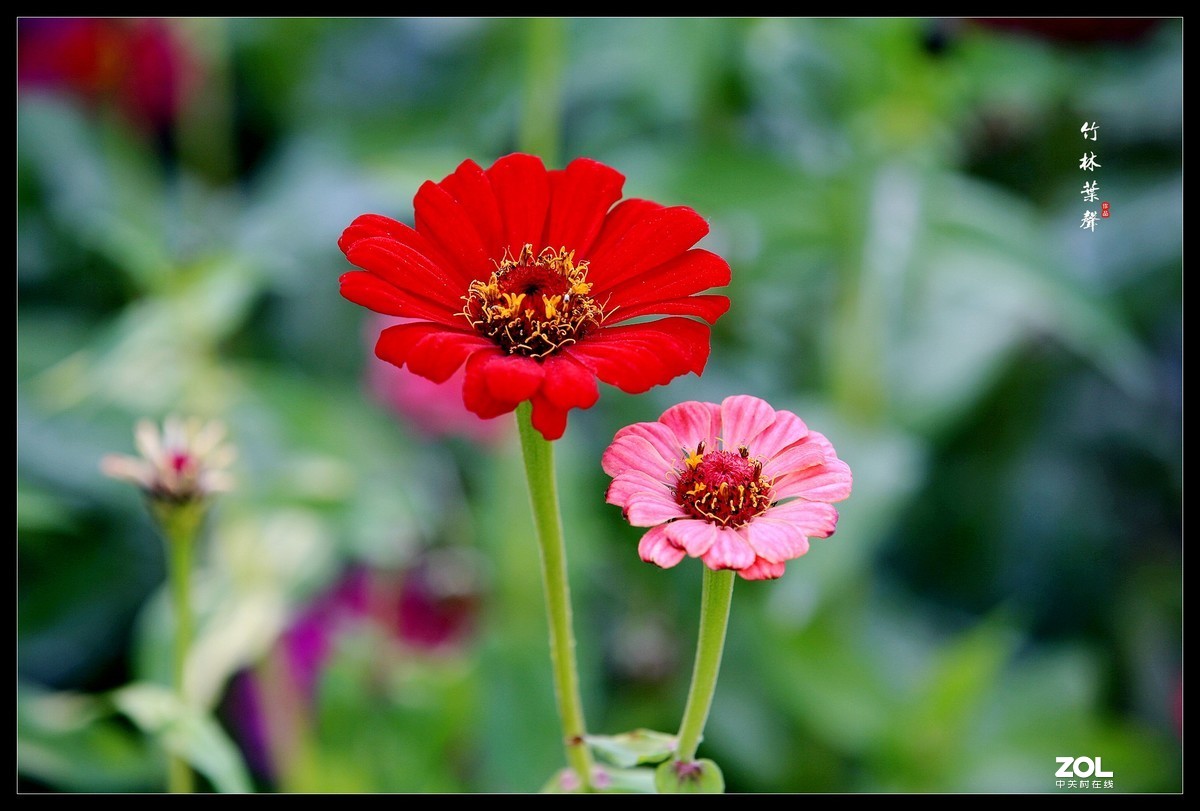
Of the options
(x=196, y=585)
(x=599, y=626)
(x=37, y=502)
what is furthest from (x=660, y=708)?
(x=37, y=502)

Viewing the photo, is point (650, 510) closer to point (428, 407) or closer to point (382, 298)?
point (382, 298)

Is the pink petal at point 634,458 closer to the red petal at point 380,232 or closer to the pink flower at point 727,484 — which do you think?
the pink flower at point 727,484

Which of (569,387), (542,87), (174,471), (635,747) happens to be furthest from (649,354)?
→ (542,87)

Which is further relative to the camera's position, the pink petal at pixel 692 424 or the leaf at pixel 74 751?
the leaf at pixel 74 751

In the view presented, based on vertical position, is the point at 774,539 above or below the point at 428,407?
below

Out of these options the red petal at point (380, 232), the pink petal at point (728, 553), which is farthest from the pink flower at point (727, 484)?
the red petal at point (380, 232)

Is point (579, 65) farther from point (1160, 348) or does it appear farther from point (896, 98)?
point (1160, 348)
